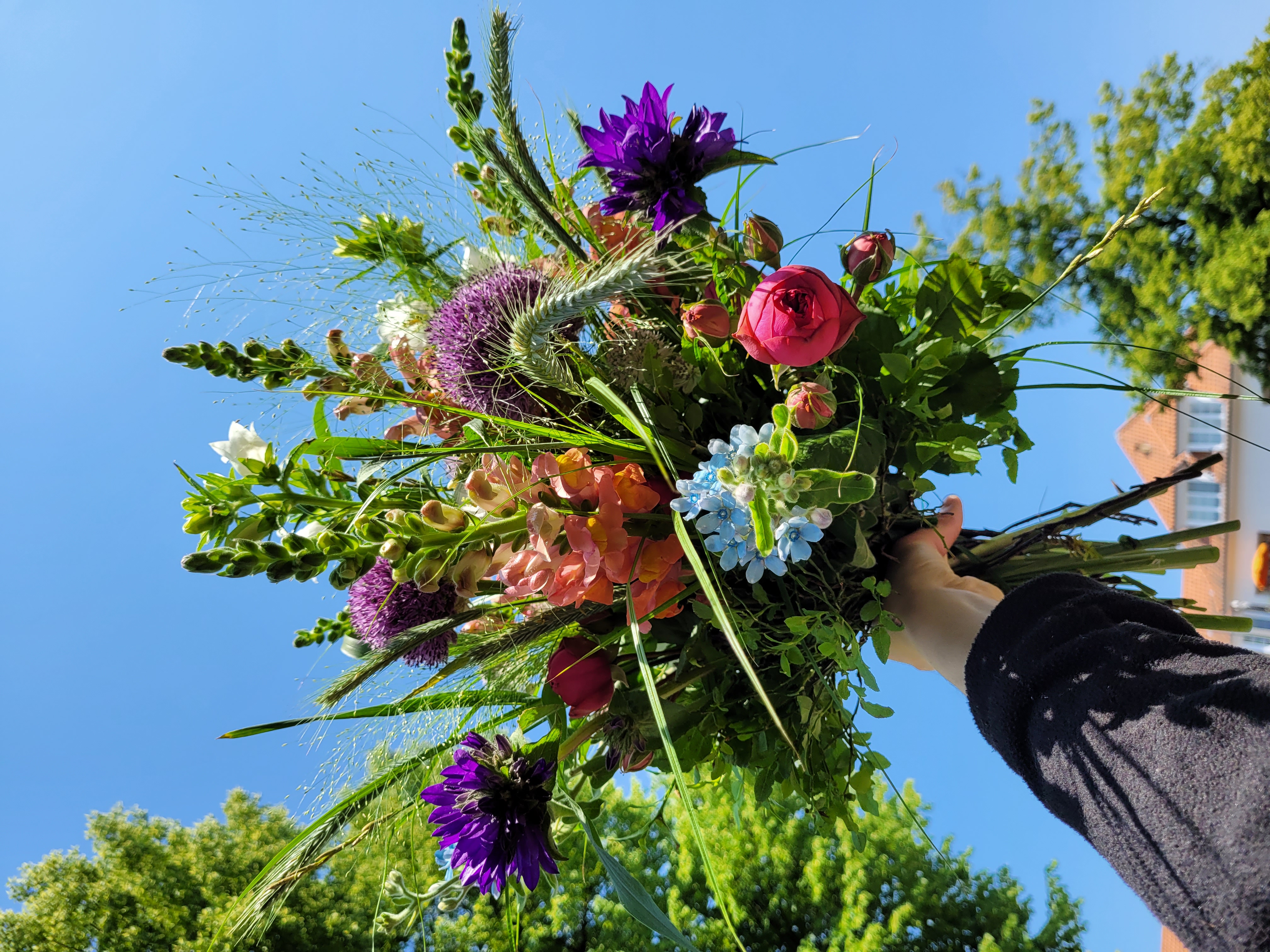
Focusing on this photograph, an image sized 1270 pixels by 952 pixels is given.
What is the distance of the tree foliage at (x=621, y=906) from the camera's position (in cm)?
351

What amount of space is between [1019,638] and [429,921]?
15.1 feet

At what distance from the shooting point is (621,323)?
2.47 ft

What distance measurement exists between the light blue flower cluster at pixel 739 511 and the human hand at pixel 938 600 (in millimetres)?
273

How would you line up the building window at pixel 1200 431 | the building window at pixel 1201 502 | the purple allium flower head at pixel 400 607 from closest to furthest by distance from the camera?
1. the purple allium flower head at pixel 400 607
2. the building window at pixel 1200 431
3. the building window at pixel 1201 502

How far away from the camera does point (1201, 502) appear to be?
8602 mm

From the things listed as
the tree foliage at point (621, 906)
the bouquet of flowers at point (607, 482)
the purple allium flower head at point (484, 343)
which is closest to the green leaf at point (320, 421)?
the bouquet of flowers at point (607, 482)

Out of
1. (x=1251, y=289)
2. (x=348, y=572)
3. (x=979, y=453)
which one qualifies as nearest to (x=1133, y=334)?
(x=1251, y=289)

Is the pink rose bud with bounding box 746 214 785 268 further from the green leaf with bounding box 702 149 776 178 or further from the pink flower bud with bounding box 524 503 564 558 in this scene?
the pink flower bud with bounding box 524 503 564 558

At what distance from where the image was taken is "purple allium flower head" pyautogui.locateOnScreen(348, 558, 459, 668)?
709 mm

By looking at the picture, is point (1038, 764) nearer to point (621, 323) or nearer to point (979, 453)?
point (979, 453)

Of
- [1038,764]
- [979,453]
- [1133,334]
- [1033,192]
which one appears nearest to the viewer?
[1038,764]

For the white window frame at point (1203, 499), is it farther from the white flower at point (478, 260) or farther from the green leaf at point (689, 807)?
the green leaf at point (689, 807)

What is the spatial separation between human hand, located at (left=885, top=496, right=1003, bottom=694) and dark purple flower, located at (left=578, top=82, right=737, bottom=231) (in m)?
0.46

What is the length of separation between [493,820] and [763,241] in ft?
2.06
